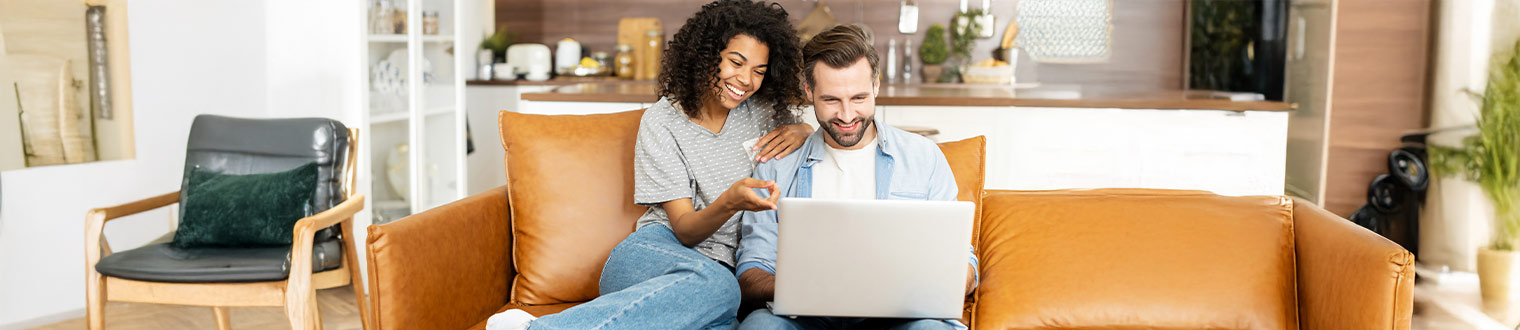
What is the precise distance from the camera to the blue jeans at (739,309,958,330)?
65.2 inches

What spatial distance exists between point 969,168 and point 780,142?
0.40m

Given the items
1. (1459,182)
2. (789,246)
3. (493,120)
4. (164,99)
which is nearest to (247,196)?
(164,99)

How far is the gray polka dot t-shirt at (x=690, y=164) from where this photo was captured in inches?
78.6

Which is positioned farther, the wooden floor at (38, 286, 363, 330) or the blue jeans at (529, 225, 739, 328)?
the wooden floor at (38, 286, 363, 330)

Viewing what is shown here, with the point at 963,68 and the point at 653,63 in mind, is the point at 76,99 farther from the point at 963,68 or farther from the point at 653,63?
the point at 963,68

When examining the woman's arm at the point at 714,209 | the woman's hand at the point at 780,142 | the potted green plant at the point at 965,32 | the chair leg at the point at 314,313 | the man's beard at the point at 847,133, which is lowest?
the chair leg at the point at 314,313

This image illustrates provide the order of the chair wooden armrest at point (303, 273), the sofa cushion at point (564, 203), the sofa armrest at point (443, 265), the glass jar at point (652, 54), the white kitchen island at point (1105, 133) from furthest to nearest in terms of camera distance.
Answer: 1. the glass jar at point (652, 54)
2. the white kitchen island at point (1105, 133)
3. the chair wooden armrest at point (303, 273)
4. the sofa cushion at point (564, 203)
5. the sofa armrest at point (443, 265)

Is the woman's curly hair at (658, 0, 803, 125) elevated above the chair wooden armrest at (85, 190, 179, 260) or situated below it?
above

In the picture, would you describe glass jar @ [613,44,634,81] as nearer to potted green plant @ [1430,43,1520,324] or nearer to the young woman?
the young woman

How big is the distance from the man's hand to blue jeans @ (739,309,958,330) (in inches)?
3.1

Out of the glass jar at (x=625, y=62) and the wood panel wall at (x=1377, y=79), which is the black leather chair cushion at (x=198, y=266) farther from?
the wood panel wall at (x=1377, y=79)

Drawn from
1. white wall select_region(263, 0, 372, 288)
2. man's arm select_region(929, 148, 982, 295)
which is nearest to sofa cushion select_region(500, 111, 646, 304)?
man's arm select_region(929, 148, 982, 295)

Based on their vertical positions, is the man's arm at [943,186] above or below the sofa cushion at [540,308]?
above

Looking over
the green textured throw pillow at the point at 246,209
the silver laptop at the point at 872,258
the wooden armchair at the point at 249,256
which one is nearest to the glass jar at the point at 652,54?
the wooden armchair at the point at 249,256
